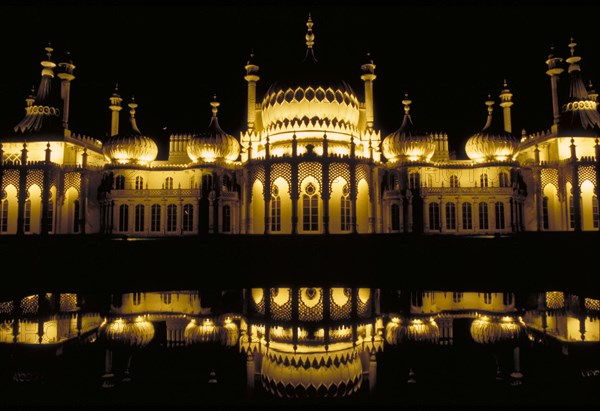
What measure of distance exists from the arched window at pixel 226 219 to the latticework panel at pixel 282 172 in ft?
19.0

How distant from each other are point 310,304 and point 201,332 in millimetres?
3194

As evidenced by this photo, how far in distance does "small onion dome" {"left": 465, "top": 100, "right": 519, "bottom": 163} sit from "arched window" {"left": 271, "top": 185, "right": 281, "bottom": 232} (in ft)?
57.5

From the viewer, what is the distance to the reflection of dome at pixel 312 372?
4.26 m

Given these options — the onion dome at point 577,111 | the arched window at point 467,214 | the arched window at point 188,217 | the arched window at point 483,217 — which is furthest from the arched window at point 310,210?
the onion dome at point 577,111

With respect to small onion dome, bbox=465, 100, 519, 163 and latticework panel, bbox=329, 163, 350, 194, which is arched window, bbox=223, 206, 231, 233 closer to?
latticework panel, bbox=329, 163, 350, 194

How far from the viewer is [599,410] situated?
136 inches

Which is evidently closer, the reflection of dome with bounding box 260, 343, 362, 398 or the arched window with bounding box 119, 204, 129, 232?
the reflection of dome with bounding box 260, 343, 362, 398

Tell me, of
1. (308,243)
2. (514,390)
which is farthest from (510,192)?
(514,390)

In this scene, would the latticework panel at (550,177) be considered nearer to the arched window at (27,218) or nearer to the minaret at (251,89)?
the minaret at (251,89)

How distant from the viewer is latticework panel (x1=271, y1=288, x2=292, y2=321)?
8.14 meters

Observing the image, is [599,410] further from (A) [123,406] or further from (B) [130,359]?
(B) [130,359]

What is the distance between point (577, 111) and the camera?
124ft

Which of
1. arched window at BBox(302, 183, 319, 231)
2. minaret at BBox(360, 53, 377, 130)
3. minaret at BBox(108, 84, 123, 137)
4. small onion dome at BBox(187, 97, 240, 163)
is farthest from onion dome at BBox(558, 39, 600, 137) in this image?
minaret at BBox(108, 84, 123, 137)

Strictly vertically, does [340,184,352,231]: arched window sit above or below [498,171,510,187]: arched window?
below
